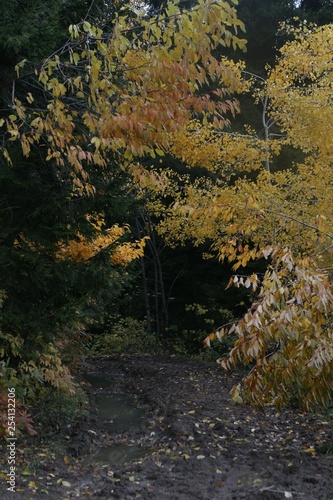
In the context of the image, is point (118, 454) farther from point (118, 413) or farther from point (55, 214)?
point (55, 214)

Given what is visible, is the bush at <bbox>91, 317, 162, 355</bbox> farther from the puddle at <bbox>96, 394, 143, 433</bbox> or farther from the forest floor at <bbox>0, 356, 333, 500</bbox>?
the forest floor at <bbox>0, 356, 333, 500</bbox>

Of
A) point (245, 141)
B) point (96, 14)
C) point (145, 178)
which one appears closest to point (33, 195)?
point (145, 178)

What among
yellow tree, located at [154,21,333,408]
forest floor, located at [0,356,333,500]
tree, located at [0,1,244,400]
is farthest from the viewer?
tree, located at [0,1,244,400]

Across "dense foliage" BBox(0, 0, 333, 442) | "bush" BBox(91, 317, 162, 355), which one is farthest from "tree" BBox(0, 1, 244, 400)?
"bush" BBox(91, 317, 162, 355)

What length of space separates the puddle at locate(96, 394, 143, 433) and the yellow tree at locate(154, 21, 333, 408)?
1903mm

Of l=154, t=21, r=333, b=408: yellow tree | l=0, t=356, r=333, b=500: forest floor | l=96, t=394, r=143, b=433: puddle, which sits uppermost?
l=154, t=21, r=333, b=408: yellow tree

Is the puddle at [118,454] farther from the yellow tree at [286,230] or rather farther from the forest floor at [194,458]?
the yellow tree at [286,230]

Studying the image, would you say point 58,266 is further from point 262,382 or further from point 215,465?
point 262,382

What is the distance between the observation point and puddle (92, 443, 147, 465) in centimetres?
541

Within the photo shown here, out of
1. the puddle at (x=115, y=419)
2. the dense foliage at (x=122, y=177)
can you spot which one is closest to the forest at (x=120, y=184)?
the dense foliage at (x=122, y=177)

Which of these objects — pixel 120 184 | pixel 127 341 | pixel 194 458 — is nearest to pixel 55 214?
pixel 120 184

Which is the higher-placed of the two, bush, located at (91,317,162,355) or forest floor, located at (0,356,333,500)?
forest floor, located at (0,356,333,500)

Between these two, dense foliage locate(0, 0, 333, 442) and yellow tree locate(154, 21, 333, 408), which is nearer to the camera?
yellow tree locate(154, 21, 333, 408)

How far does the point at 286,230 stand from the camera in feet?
27.2
